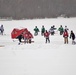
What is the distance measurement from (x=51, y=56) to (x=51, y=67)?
10.0ft

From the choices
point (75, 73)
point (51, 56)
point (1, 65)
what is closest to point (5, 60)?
point (1, 65)

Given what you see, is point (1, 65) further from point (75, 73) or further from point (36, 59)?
point (75, 73)

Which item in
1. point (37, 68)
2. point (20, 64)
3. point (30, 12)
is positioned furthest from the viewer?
point (30, 12)

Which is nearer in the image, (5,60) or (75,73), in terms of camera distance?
(75,73)

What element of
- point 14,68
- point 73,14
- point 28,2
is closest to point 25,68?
point 14,68

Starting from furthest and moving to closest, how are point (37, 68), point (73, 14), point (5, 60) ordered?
point (73, 14) < point (5, 60) < point (37, 68)

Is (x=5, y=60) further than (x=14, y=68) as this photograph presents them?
Yes

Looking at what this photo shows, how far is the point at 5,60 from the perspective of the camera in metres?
16.4

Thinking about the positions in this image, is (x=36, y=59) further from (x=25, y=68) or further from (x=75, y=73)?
(x=75, y=73)

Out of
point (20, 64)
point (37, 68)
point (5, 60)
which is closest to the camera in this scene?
point (37, 68)

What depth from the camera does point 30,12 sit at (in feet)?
421

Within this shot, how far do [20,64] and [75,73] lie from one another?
121 inches

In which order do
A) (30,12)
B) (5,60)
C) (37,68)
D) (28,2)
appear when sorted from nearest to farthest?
1. (37,68)
2. (5,60)
3. (30,12)
4. (28,2)

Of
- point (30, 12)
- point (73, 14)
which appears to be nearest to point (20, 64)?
point (73, 14)
